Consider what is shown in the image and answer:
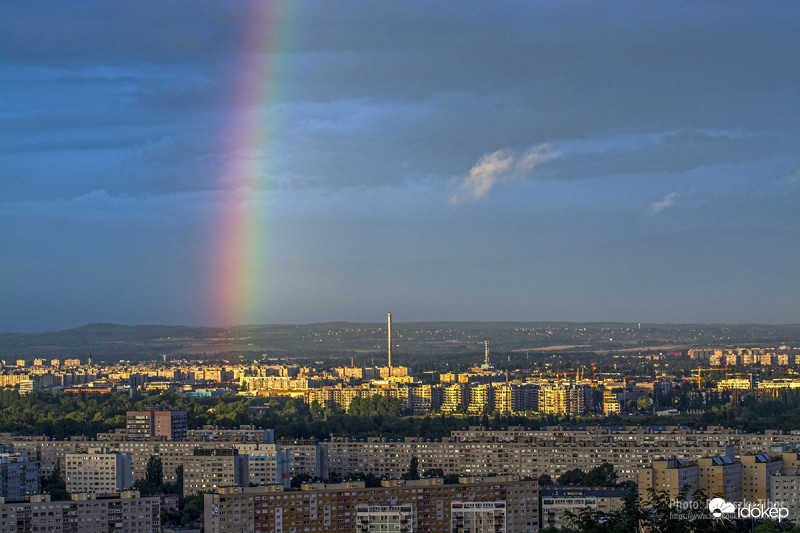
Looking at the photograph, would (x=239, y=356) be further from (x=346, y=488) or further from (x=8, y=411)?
(x=346, y=488)

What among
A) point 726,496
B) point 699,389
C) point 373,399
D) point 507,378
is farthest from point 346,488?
point 507,378

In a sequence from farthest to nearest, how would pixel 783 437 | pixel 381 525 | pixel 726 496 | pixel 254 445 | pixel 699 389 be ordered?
pixel 699 389 < pixel 783 437 < pixel 254 445 < pixel 726 496 < pixel 381 525

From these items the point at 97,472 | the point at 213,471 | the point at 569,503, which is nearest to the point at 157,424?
the point at 97,472

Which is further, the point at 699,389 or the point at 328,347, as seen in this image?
the point at 328,347

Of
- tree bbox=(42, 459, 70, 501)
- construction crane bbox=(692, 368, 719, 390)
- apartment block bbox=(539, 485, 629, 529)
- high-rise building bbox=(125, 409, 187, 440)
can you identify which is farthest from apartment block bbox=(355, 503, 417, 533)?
construction crane bbox=(692, 368, 719, 390)

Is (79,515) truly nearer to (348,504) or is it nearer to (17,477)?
(348,504)

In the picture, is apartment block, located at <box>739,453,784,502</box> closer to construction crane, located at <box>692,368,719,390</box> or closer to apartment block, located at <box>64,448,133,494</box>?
apartment block, located at <box>64,448,133,494</box>

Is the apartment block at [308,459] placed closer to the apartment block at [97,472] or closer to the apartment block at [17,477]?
the apartment block at [97,472]

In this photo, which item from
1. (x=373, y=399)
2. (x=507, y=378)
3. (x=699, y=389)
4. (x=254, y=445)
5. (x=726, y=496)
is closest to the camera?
(x=726, y=496)
